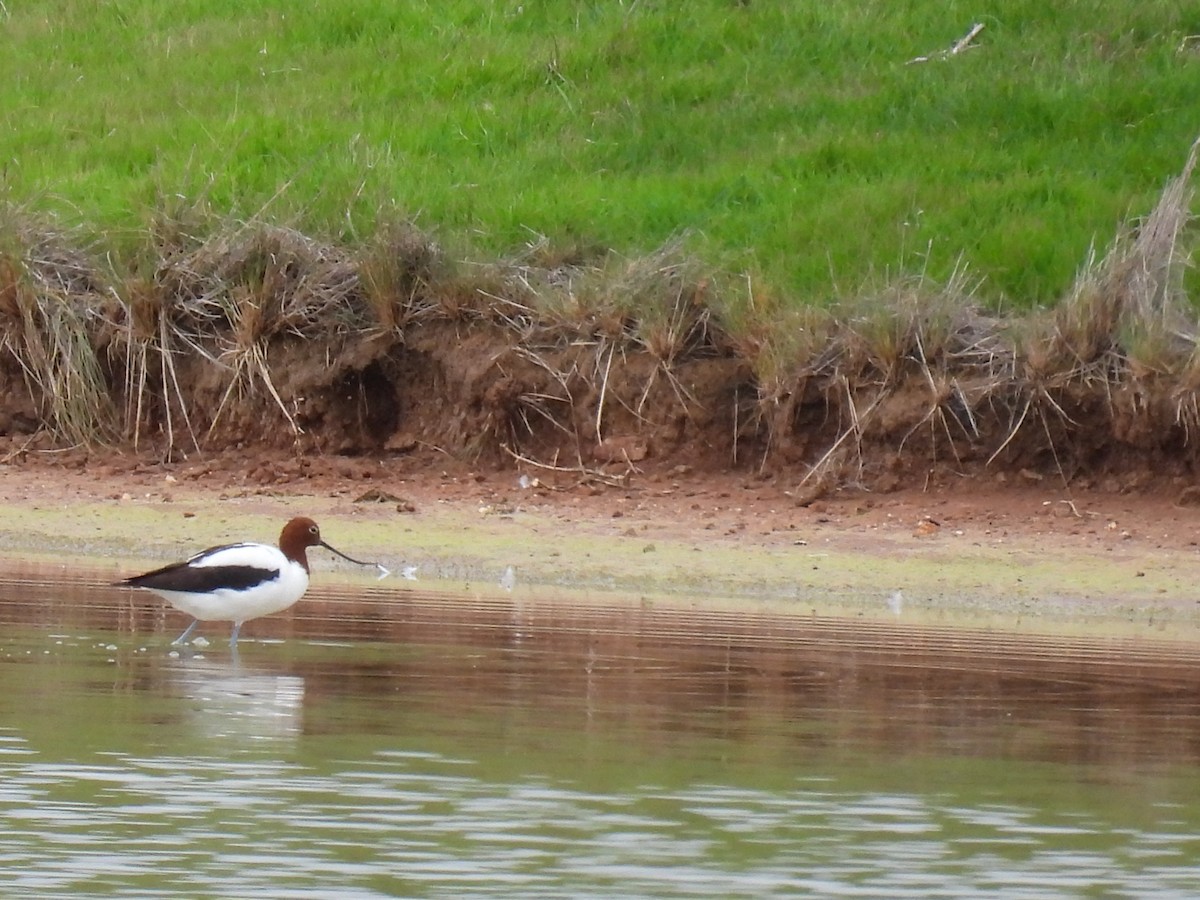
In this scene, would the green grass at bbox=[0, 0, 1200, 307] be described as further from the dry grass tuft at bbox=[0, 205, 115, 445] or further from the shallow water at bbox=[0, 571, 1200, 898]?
the shallow water at bbox=[0, 571, 1200, 898]

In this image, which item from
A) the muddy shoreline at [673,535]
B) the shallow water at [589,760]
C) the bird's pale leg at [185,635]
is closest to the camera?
the shallow water at [589,760]

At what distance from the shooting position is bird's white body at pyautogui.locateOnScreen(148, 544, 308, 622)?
9.99m

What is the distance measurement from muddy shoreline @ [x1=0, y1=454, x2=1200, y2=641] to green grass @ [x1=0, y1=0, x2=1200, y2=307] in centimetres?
186

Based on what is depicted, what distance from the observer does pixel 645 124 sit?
1880 centimetres

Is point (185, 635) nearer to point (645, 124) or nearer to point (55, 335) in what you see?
point (55, 335)

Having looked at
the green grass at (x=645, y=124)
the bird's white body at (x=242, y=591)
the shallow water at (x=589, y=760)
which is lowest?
the shallow water at (x=589, y=760)

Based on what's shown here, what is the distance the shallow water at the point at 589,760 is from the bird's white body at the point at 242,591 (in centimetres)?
20

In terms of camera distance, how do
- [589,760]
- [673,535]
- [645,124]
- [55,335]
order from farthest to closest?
1. [645,124]
2. [55,335]
3. [673,535]
4. [589,760]

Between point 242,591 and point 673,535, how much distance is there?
4.10m

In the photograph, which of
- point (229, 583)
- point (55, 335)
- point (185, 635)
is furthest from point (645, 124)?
point (229, 583)

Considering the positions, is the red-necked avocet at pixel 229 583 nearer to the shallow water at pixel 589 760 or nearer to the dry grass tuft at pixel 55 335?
the shallow water at pixel 589 760

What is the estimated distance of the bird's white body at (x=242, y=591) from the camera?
999 cm

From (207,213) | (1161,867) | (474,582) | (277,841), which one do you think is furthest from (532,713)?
(207,213)

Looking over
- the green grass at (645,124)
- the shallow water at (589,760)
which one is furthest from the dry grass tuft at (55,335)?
the shallow water at (589,760)
